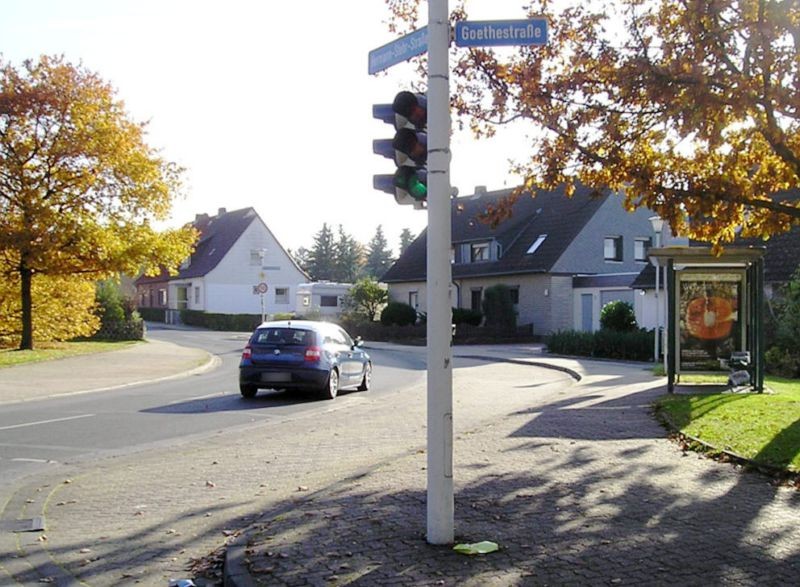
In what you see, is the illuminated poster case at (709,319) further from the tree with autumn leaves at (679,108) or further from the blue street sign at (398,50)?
the blue street sign at (398,50)

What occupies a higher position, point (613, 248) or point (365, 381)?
point (613, 248)

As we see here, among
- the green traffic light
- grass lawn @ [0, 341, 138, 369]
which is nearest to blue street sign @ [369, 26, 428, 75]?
the green traffic light

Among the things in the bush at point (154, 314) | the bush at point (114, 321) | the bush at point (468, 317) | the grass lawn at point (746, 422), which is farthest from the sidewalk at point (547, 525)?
the bush at point (154, 314)

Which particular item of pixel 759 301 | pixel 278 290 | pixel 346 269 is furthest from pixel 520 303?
pixel 346 269

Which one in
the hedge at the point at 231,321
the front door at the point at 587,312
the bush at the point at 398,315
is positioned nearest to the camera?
the front door at the point at 587,312

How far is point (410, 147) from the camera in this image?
5.93 metres

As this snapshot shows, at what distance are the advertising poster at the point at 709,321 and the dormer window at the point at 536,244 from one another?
1155 inches

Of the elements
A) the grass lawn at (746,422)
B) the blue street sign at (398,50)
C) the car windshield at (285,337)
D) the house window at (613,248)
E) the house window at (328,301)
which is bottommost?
the grass lawn at (746,422)

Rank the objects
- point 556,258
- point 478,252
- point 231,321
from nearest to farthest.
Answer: point 556,258 < point 478,252 < point 231,321

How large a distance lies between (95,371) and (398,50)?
18.4 m

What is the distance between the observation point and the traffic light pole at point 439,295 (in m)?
5.58

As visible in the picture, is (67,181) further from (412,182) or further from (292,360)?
(412,182)

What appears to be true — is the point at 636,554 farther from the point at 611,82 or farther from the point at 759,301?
the point at 759,301

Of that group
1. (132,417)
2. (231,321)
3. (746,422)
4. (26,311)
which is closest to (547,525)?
(746,422)
